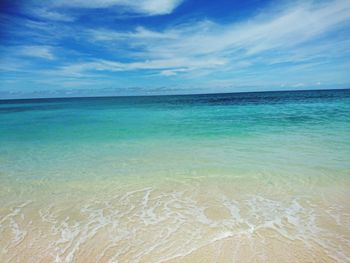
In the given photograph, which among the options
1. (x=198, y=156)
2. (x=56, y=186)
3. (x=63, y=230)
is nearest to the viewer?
(x=63, y=230)

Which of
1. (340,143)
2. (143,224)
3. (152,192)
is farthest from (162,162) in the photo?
(340,143)

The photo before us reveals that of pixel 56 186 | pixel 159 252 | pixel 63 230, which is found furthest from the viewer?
pixel 56 186

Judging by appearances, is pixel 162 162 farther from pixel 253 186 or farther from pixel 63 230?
pixel 63 230

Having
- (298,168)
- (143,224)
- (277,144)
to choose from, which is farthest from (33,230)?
(277,144)

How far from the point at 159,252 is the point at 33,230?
2253 mm

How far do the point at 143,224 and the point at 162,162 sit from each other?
3638mm

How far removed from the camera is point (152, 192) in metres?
5.21

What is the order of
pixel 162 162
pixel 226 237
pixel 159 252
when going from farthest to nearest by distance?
→ pixel 162 162, pixel 226 237, pixel 159 252

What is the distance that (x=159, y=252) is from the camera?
324 cm

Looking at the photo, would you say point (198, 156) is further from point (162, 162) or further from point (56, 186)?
point (56, 186)

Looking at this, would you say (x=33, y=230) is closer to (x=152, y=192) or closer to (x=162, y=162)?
(x=152, y=192)

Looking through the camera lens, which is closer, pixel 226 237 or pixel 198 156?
pixel 226 237

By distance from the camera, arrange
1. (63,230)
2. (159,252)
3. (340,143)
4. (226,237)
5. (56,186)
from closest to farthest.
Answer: (159,252), (226,237), (63,230), (56,186), (340,143)

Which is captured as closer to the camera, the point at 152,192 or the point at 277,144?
the point at 152,192
